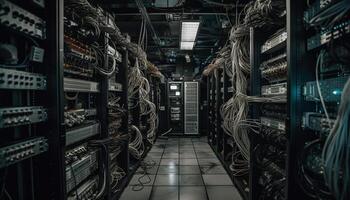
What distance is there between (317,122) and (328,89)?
8.4 inches

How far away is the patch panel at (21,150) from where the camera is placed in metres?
1.15

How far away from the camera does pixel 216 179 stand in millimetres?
3592

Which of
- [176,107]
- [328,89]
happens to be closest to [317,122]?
[328,89]

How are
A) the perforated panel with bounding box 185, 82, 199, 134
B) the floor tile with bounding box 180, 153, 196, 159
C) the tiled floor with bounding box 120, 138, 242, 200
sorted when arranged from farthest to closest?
the perforated panel with bounding box 185, 82, 199, 134, the floor tile with bounding box 180, 153, 196, 159, the tiled floor with bounding box 120, 138, 242, 200

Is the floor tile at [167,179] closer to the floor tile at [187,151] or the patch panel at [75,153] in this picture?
the patch panel at [75,153]

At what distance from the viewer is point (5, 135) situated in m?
1.35

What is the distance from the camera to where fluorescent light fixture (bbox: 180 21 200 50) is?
3902mm

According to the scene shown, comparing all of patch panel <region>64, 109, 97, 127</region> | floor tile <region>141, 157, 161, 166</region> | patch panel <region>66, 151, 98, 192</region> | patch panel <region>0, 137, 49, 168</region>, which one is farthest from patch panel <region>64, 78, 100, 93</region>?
floor tile <region>141, 157, 161, 166</region>

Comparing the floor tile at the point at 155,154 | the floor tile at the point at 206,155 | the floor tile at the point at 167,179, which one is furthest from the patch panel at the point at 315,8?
the floor tile at the point at 155,154

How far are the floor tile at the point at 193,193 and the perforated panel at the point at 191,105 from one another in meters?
4.52

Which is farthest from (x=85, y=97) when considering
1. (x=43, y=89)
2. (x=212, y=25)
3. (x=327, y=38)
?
(x=212, y=25)

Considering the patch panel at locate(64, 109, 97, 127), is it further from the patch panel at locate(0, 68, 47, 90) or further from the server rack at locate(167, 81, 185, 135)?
the server rack at locate(167, 81, 185, 135)

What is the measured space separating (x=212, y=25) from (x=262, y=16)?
2.93 metres

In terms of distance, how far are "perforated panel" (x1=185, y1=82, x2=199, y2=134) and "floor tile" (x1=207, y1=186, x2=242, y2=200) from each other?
4517mm
